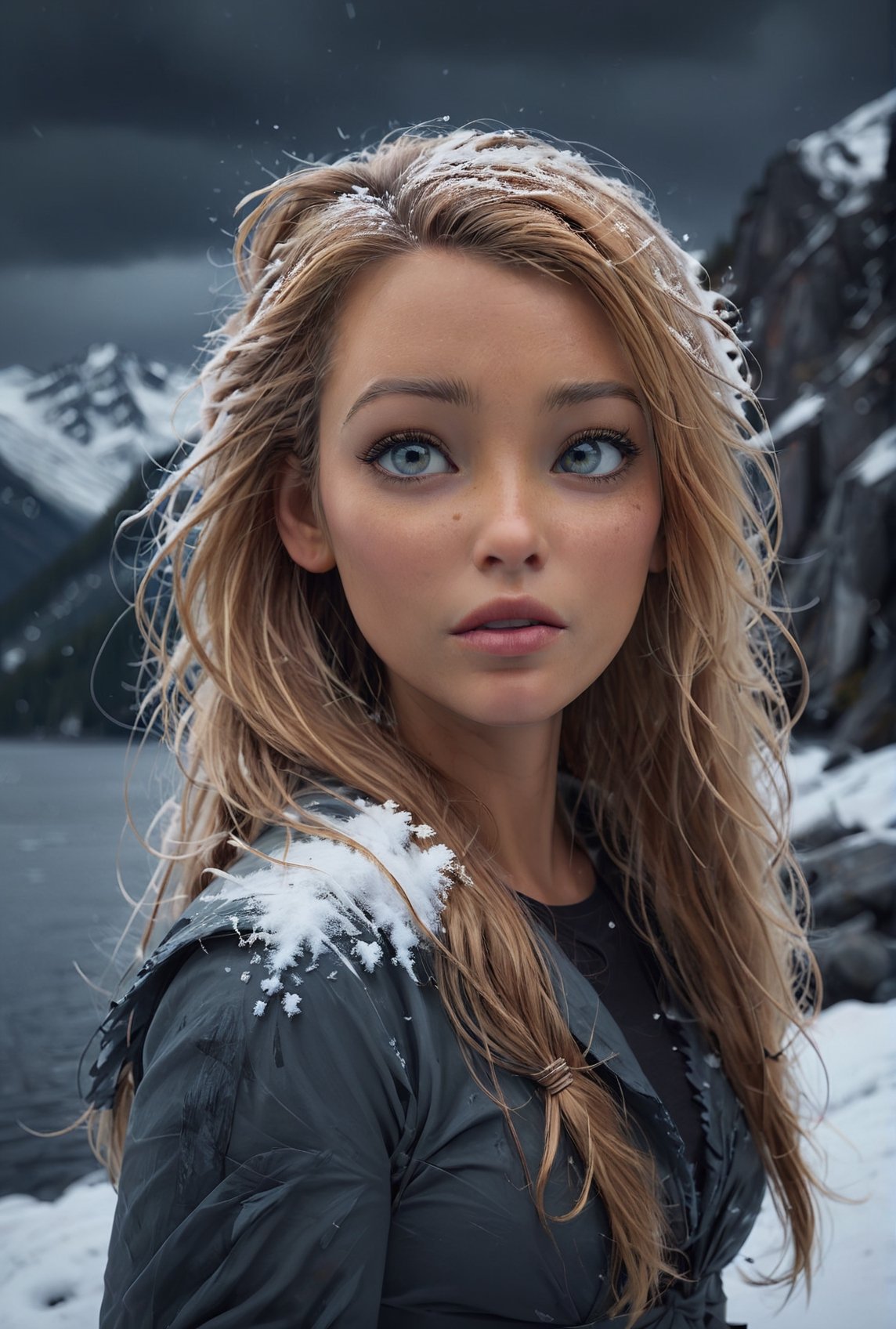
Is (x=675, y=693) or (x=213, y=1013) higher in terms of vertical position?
(x=675, y=693)

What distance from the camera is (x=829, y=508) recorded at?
7.18 feet

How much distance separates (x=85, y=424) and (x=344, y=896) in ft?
3.83

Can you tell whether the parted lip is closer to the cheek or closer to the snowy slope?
the cheek

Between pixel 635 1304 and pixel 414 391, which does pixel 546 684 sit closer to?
pixel 414 391

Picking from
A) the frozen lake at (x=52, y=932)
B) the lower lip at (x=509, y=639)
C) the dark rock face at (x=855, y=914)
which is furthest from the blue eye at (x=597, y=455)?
the dark rock face at (x=855, y=914)

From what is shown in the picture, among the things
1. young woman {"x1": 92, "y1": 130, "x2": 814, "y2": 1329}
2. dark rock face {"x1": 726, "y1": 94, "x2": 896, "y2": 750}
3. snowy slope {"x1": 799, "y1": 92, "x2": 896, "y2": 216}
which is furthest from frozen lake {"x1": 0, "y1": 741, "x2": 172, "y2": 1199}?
snowy slope {"x1": 799, "y1": 92, "x2": 896, "y2": 216}

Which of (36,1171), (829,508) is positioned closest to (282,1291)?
(36,1171)

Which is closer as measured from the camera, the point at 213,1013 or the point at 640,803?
the point at 213,1013

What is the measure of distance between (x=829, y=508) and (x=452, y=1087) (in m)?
1.92

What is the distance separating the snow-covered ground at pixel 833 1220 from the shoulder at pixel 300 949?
56 centimetres

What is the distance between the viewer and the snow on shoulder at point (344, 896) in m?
0.50

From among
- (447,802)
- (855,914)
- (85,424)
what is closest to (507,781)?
(447,802)

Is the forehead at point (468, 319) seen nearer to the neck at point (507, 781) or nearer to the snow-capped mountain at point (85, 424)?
the neck at point (507, 781)

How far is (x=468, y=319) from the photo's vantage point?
0.60 m
